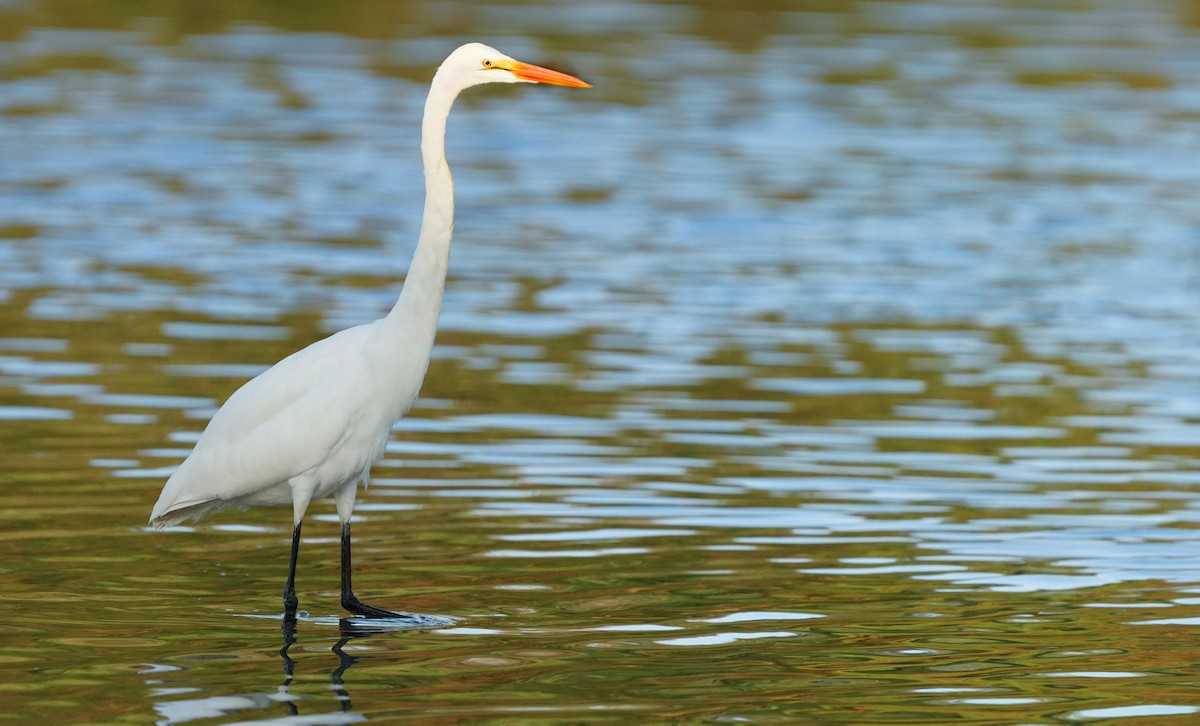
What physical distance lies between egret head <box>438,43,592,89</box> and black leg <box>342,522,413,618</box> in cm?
207

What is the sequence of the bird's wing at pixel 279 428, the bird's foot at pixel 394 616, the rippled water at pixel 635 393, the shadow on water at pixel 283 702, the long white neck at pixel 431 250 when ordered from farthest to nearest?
the long white neck at pixel 431 250 → the bird's wing at pixel 279 428 → the bird's foot at pixel 394 616 → the rippled water at pixel 635 393 → the shadow on water at pixel 283 702

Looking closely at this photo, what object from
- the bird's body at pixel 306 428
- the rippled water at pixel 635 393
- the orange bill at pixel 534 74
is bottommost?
the rippled water at pixel 635 393

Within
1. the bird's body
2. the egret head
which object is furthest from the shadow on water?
the egret head

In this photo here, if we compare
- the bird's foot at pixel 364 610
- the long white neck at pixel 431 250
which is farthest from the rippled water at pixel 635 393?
the long white neck at pixel 431 250

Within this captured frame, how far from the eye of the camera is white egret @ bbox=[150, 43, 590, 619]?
9.52 m

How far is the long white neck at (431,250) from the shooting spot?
9.66m

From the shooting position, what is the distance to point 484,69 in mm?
9797

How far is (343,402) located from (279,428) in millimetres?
302

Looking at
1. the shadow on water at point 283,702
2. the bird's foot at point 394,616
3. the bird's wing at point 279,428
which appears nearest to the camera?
the shadow on water at point 283,702

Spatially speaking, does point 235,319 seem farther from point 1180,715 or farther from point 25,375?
point 1180,715

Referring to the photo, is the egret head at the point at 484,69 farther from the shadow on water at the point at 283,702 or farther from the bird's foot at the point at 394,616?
the shadow on water at the point at 283,702

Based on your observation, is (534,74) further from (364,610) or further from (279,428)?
(364,610)

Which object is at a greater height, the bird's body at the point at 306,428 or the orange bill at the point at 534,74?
the orange bill at the point at 534,74

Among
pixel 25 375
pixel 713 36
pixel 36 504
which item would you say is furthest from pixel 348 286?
pixel 713 36
